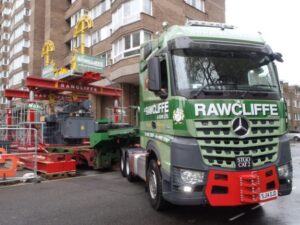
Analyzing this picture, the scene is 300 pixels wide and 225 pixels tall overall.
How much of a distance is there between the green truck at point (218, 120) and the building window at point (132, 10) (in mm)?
18178

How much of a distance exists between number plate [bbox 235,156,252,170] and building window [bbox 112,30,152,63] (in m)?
18.7

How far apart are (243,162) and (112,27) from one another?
2431 centimetres

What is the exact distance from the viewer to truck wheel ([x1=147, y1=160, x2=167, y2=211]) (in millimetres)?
6020

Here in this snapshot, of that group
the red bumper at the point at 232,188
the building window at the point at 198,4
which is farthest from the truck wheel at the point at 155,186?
the building window at the point at 198,4

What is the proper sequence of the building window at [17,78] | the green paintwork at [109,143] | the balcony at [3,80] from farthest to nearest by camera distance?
the balcony at [3,80] → the building window at [17,78] → the green paintwork at [109,143]

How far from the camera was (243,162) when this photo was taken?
5051 millimetres

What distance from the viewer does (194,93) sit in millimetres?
5145

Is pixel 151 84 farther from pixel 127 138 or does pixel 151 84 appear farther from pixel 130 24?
pixel 130 24

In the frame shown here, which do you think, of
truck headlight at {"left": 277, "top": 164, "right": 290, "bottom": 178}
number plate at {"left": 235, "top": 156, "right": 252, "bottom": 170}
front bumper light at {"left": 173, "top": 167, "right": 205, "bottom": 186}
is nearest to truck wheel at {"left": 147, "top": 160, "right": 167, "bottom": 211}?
front bumper light at {"left": 173, "top": 167, "right": 205, "bottom": 186}

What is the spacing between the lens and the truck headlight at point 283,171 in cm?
541

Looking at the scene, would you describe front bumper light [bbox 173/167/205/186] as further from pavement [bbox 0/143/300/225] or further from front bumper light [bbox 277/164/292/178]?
front bumper light [bbox 277/164/292/178]

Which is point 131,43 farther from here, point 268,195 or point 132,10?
point 268,195

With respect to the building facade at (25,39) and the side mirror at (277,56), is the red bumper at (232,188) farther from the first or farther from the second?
the building facade at (25,39)

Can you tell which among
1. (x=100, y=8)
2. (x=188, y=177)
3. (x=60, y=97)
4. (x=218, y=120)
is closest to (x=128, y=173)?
(x=188, y=177)
